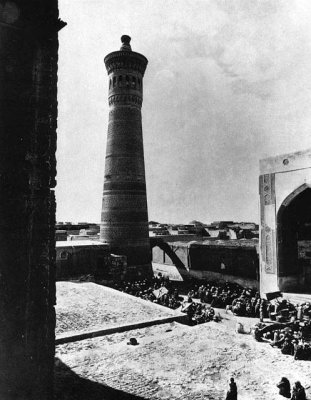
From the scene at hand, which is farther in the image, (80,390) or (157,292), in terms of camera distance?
(157,292)

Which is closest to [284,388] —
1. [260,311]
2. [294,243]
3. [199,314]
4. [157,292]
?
[199,314]

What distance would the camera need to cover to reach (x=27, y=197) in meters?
4.68

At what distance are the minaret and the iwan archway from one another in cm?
810

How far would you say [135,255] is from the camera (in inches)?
832

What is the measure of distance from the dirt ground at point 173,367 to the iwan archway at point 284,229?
7.27 meters

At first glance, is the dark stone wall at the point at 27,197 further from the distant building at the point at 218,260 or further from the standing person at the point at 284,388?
the distant building at the point at 218,260

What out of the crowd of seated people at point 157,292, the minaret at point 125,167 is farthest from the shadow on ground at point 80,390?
the minaret at point 125,167

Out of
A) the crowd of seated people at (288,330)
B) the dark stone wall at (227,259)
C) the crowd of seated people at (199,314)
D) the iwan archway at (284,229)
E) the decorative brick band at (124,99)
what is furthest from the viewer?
the decorative brick band at (124,99)

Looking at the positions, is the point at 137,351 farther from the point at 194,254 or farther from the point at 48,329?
the point at 194,254

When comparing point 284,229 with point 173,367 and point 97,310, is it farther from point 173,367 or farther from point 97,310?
point 173,367

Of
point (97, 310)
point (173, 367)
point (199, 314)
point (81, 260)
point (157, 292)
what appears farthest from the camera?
point (81, 260)

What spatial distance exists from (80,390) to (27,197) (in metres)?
3.45

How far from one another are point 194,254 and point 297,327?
11216 millimetres

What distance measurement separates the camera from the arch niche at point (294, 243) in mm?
15023
